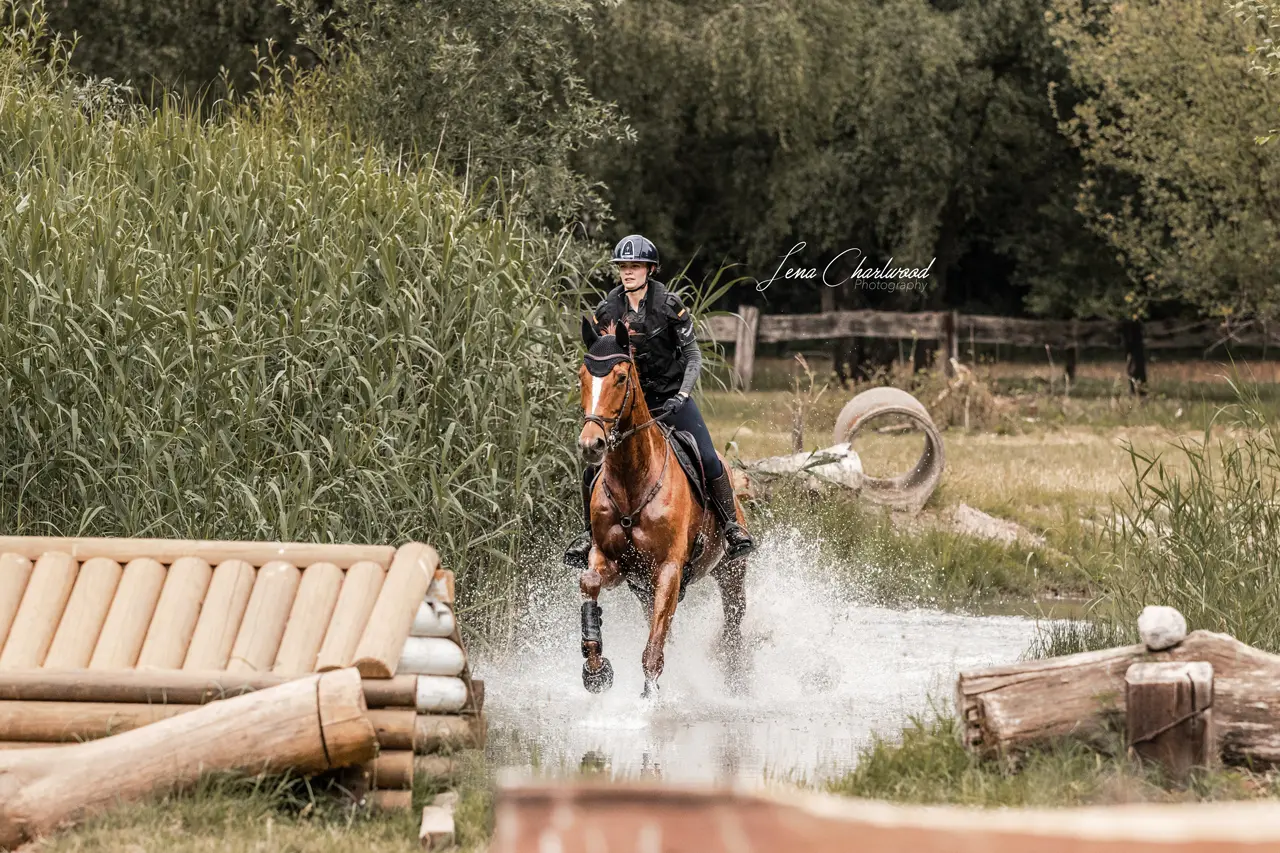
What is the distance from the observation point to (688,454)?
29.3 feet

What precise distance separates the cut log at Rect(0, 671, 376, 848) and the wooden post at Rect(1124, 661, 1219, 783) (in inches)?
117

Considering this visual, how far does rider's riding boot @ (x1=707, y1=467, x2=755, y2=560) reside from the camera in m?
9.16

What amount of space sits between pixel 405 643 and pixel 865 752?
82.9 inches

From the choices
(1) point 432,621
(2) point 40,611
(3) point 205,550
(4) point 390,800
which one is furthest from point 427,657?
(2) point 40,611

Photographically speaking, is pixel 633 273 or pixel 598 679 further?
pixel 633 273

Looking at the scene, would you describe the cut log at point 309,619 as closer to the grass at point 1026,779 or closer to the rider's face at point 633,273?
the grass at point 1026,779

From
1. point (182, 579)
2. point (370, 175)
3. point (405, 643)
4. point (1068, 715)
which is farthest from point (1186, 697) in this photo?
point (370, 175)

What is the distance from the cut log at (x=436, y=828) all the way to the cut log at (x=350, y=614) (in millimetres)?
656

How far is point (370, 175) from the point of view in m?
10.0

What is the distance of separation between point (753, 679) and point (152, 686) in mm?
4501

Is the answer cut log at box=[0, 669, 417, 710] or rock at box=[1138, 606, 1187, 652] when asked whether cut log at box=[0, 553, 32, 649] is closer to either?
cut log at box=[0, 669, 417, 710]

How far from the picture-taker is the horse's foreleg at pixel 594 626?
832 centimetres

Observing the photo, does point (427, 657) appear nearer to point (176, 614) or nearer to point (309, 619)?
point (309, 619)

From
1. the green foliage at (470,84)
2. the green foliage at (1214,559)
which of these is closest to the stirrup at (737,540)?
the green foliage at (1214,559)
